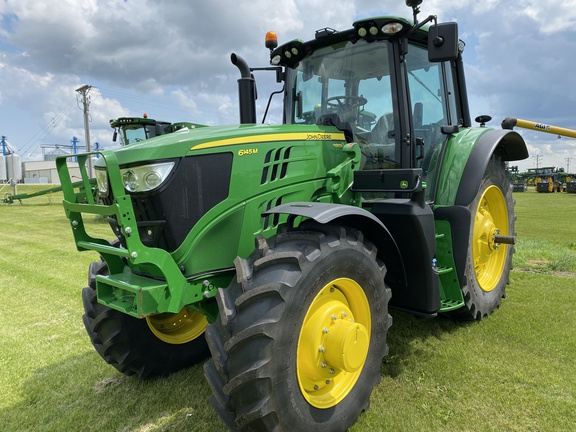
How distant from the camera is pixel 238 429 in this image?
2193mm

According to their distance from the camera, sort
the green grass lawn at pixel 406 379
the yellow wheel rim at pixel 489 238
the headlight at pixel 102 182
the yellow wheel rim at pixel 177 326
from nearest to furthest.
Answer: the headlight at pixel 102 182 → the green grass lawn at pixel 406 379 → the yellow wheel rim at pixel 177 326 → the yellow wheel rim at pixel 489 238

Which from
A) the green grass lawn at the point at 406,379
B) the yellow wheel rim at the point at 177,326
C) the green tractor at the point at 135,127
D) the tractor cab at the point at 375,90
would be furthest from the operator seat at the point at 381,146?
the green tractor at the point at 135,127

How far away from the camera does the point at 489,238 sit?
14.2ft

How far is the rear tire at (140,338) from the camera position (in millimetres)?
3156

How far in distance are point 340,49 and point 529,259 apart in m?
5.28

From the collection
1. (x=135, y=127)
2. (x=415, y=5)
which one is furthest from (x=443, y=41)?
(x=135, y=127)

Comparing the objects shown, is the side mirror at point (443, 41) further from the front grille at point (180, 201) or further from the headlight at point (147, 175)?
the headlight at point (147, 175)

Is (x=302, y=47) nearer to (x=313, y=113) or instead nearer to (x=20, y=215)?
(x=313, y=113)

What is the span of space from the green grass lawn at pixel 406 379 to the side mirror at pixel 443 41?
7.63ft

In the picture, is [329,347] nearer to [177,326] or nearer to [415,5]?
[177,326]

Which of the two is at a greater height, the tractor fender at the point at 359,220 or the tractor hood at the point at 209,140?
the tractor hood at the point at 209,140

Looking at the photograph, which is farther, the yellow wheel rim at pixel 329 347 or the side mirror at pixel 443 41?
the side mirror at pixel 443 41

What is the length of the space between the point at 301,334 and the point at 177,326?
5.05ft

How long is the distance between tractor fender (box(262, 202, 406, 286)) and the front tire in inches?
5.3
